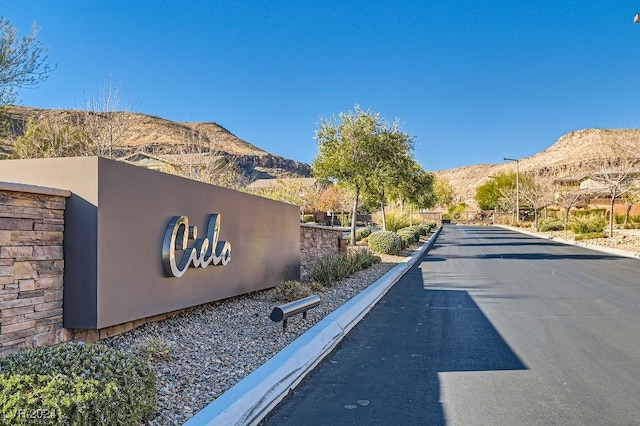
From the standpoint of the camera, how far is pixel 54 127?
19.8 meters

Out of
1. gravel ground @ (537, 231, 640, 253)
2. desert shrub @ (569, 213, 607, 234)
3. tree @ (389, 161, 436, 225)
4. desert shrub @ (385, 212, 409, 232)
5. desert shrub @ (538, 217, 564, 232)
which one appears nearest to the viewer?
tree @ (389, 161, 436, 225)

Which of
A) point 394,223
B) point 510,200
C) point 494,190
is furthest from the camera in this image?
point 494,190

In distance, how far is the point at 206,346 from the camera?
6020mm

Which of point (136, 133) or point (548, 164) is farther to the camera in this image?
point (548, 164)

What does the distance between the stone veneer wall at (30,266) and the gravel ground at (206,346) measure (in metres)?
0.83

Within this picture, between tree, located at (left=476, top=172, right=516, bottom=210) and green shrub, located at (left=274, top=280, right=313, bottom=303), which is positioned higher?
tree, located at (left=476, top=172, right=516, bottom=210)

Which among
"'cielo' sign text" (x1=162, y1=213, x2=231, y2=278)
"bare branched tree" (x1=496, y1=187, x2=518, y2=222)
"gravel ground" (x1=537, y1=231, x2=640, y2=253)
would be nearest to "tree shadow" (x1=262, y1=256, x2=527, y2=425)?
"'cielo' sign text" (x1=162, y1=213, x2=231, y2=278)

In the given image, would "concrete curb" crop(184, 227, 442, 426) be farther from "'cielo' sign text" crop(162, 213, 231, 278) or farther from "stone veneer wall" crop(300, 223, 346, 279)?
"stone veneer wall" crop(300, 223, 346, 279)

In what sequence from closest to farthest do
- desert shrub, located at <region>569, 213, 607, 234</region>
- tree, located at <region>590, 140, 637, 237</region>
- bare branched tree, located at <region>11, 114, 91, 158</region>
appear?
bare branched tree, located at <region>11, 114, 91, 158</region> < tree, located at <region>590, 140, 637, 237</region> < desert shrub, located at <region>569, 213, 607, 234</region>

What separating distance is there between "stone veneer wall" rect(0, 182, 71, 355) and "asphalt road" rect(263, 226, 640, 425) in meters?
2.51

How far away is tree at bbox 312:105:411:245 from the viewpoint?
21.2 meters

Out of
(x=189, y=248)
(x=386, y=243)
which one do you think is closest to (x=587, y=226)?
(x=386, y=243)

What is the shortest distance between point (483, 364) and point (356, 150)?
628 inches

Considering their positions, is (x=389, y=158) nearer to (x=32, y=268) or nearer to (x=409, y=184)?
(x=409, y=184)
